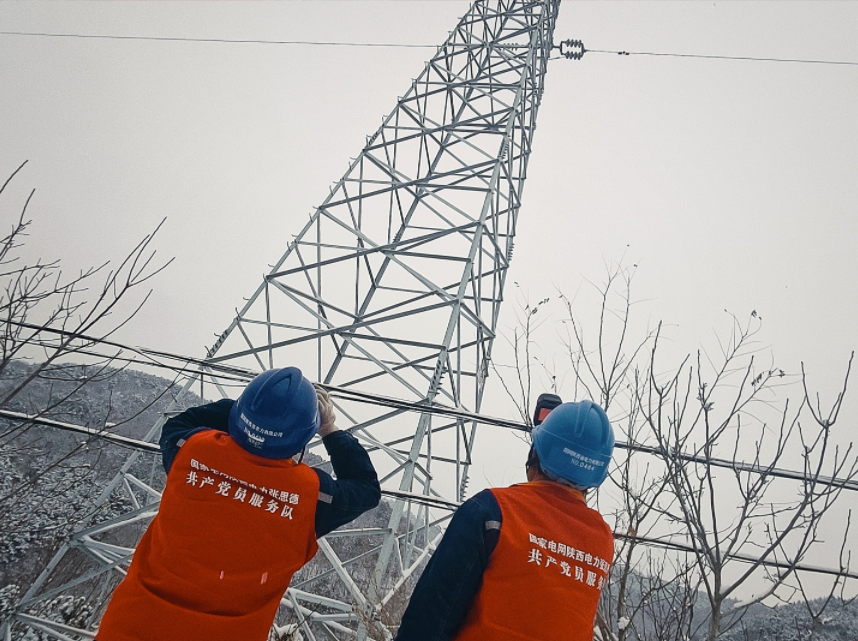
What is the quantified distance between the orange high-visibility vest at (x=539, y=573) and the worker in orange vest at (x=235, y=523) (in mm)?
655

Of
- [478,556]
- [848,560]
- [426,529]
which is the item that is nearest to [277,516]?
[478,556]

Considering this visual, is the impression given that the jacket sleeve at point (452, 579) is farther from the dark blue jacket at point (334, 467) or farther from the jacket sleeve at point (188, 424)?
the jacket sleeve at point (188, 424)

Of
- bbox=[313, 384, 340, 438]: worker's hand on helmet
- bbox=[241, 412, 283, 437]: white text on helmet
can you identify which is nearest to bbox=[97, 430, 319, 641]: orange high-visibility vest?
bbox=[241, 412, 283, 437]: white text on helmet

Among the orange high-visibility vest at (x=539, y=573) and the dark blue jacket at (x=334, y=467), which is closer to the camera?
the orange high-visibility vest at (x=539, y=573)

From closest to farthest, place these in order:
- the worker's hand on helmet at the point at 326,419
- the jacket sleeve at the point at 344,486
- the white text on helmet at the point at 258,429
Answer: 1. the white text on helmet at the point at 258,429
2. the jacket sleeve at the point at 344,486
3. the worker's hand on helmet at the point at 326,419

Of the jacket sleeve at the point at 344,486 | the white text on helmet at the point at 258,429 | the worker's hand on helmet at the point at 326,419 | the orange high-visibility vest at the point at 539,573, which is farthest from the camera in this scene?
the worker's hand on helmet at the point at 326,419

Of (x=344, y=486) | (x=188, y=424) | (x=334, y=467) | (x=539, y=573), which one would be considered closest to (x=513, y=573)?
(x=539, y=573)

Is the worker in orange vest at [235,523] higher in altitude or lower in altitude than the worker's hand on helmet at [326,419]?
lower

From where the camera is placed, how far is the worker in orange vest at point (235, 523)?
5.41 ft

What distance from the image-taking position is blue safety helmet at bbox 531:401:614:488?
192 cm

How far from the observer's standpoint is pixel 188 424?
86.9 inches

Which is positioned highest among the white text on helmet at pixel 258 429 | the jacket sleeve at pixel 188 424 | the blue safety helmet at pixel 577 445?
the blue safety helmet at pixel 577 445

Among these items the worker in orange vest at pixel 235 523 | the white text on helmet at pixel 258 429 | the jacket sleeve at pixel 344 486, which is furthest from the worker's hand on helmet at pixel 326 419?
the white text on helmet at pixel 258 429

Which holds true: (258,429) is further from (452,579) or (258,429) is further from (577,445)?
(577,445)
